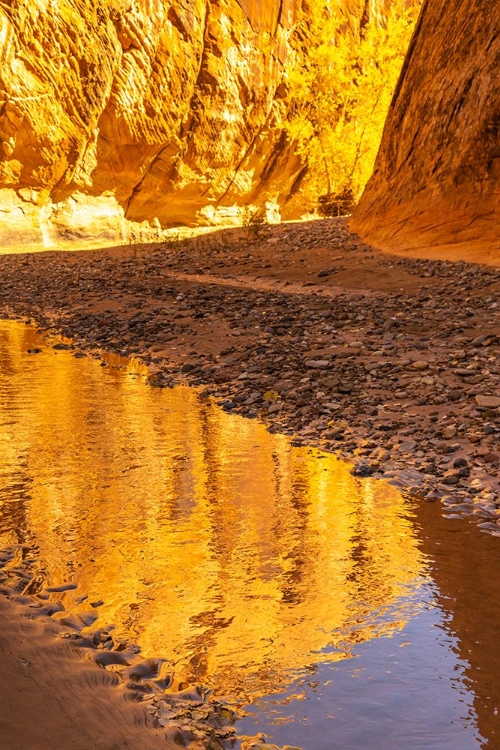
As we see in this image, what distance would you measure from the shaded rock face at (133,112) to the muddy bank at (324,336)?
767 cm

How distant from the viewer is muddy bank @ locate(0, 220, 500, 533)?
6289 mm

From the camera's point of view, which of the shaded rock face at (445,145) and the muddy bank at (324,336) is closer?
the muddy bank at (324,336)

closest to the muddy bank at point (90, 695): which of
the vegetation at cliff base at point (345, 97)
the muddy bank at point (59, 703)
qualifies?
the muddy bank at point (59, 703)

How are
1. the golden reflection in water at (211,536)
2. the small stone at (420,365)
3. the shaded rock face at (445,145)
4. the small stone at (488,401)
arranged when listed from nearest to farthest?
the golden reflection in water at (211,536), the small stone at (488,401), the small stone at (420,365), the shaded rock face at (445,145)

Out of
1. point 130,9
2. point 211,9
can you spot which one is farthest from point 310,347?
point 211,9

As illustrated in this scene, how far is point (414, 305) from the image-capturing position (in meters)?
11.0

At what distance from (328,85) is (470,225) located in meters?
13.7

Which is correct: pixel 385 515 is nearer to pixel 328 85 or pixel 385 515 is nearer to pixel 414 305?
pixel 414 305

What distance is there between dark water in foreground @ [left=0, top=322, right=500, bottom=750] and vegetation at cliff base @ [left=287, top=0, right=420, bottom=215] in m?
20.6

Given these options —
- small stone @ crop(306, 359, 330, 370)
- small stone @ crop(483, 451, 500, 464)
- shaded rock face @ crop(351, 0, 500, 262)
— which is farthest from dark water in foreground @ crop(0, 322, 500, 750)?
shaded rock face @ crop(351, 0, 500, 262)

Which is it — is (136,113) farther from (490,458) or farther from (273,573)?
(273,573)

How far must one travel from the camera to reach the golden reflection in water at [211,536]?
354 centimetres

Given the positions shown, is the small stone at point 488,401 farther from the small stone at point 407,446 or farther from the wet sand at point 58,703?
the wet sand at point 58,703

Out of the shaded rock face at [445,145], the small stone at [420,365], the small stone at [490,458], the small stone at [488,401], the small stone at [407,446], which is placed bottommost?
the small stone at [490,458]
